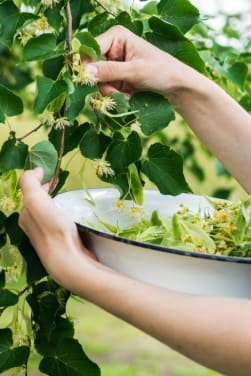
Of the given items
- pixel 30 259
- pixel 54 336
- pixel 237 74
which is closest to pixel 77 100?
pixel 30 259

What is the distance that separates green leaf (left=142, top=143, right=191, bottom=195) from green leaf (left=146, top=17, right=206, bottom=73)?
14 centimetres

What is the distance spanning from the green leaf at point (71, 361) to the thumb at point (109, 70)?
14.1 inches

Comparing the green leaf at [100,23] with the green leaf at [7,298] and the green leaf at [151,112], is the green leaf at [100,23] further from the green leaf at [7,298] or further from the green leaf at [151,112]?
the green leaf at [7,298]

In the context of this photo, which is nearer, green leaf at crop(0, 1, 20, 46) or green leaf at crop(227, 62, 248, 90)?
green leaf at crop(0, 1, 20, 46)

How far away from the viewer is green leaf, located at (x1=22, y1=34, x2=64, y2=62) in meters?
0.80

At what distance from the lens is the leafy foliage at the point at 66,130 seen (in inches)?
32.0

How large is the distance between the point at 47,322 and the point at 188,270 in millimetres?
302

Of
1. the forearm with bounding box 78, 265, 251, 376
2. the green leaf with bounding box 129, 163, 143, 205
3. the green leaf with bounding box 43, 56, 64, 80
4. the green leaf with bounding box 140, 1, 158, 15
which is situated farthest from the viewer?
the green leaf with bounding box 140, 1, 158, 15

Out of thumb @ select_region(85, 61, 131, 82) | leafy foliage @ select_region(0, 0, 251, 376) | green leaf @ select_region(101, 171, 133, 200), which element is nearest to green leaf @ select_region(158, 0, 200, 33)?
leafy foliage @ select_region(0, 0, 251, 376)

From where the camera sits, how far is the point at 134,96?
0.89 meters

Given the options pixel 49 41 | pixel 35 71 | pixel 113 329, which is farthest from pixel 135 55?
pixel 113 329

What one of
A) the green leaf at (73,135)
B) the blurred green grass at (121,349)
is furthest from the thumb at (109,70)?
the blurred green grass at (121,349)

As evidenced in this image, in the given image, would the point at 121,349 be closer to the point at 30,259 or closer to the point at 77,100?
the point at 30,259

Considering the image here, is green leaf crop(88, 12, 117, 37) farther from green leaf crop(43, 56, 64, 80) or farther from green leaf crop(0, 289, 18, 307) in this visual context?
green leaf crop(0, 289, 18, 307)
